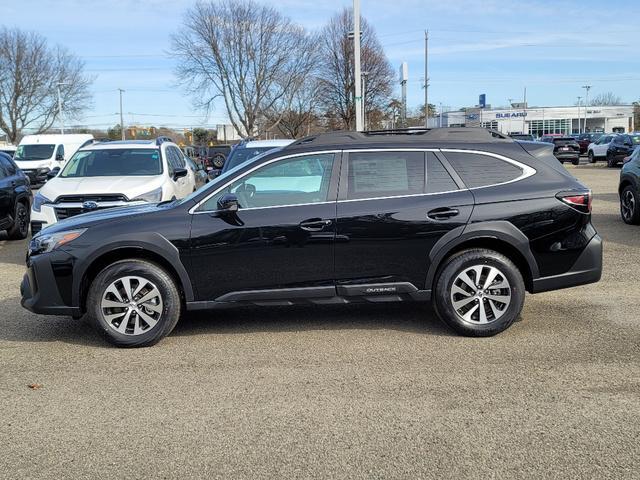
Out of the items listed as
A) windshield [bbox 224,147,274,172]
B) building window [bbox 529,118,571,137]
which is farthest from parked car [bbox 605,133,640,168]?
building window [bbox 529,118,571,137]

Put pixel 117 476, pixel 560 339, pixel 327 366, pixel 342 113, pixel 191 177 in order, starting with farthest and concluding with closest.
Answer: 1. pixel 342 113
2. pixel 191 177
3. pixel 560 339
4. pixel 327 366
5. pixel 117 476

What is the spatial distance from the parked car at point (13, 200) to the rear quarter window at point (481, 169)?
9078 mm

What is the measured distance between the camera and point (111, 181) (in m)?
9.52

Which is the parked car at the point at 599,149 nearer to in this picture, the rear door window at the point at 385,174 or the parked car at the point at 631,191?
the parked car at the point at 631,191

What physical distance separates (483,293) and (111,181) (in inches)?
248

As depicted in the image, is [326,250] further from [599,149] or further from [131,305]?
[599,149]

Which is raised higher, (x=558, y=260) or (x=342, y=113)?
(x=342, y=113)

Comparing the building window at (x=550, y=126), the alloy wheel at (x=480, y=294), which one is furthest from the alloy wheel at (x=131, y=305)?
the building window at (x=550, y=126)

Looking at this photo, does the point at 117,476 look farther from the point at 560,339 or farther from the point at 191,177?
the point at 191,177

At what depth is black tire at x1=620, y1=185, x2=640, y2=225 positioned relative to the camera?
1136 centimetres

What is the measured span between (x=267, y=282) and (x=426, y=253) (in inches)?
55.1

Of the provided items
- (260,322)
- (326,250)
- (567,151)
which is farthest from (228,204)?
(567,151)

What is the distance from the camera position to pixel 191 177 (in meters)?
12.2

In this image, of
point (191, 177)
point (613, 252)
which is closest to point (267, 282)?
point (613, 252)
